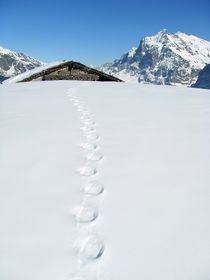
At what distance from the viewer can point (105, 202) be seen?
1846 mm

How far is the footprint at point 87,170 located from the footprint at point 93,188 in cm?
16

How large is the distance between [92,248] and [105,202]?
0.44 meters

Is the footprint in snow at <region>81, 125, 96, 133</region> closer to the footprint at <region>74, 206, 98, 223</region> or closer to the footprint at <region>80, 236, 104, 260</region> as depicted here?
the footprint at <region>74, 206, 98, 223</region>

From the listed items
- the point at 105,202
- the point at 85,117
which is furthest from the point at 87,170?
the point at 85,117

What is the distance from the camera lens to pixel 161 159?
101 inches

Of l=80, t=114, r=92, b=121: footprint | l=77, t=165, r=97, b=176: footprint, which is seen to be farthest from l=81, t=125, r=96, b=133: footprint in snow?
l=77, t=165, r=97, b=176: footprint

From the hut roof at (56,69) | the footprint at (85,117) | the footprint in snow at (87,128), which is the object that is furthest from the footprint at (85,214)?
the hut roof at (56,69)

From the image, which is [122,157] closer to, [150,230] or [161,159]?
[161,159]

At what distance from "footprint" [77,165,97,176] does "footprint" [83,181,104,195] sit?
158mm

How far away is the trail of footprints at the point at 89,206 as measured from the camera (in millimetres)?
1399

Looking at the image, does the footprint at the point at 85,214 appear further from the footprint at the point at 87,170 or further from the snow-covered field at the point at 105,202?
the footprint at the point at 87,170

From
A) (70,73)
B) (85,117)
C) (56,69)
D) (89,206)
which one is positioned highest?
(89,206)

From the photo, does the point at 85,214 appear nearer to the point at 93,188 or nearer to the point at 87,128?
the point at 93,188

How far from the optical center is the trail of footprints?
4.59ft
